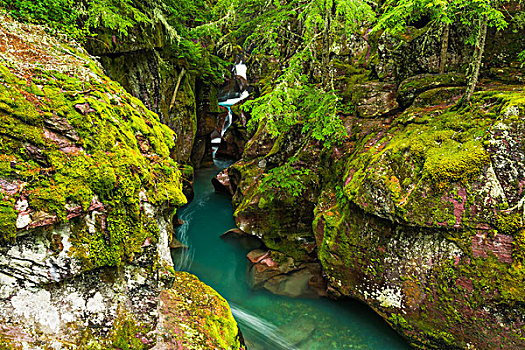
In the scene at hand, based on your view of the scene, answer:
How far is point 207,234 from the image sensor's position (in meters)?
12.5

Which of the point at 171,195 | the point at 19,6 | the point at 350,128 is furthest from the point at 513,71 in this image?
the point at 19,6

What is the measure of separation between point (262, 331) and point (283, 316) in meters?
0.72

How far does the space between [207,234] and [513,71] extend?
11840mm

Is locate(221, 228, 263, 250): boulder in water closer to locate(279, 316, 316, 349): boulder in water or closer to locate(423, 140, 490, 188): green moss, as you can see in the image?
locate(279, 316, 316, 349): boulder in water

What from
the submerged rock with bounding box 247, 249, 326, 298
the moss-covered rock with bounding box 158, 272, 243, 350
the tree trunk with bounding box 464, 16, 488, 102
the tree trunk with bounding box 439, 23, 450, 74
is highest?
the tree trunk with bounding box 439, 23, 450, 74

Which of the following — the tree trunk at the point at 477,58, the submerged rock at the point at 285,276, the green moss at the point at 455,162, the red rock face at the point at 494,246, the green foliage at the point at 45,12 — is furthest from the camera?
the submerged rock at the point at 285,276

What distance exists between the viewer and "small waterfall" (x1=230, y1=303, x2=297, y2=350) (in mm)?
6742

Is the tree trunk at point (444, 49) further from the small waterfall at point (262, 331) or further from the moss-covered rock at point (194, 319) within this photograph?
the small waterfall at point (262, 331)

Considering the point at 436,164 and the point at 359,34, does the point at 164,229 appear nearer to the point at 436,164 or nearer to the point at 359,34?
the point at 436,164

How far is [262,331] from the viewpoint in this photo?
717cm

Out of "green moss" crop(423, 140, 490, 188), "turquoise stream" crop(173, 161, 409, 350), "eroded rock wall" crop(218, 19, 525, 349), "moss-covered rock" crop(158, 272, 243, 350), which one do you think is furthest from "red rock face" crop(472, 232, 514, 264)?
"moss-covered rock" crop(158, 272, 243, 350)

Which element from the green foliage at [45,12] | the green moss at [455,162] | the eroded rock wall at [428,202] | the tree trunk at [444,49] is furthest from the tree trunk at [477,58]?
the green foliage at [45,12]

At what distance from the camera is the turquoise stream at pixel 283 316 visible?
667 cm

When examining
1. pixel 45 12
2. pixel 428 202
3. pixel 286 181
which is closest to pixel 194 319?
pixel 286 181
